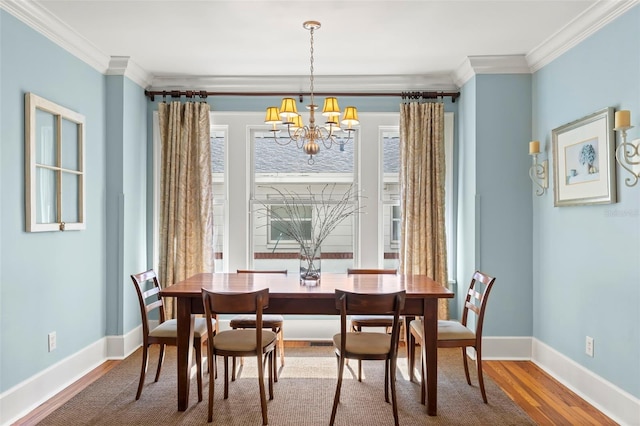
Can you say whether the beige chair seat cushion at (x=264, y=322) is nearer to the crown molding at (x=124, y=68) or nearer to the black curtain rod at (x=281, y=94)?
the black curtain rod at (x=281, y=94)

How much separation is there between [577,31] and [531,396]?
8.46 ft

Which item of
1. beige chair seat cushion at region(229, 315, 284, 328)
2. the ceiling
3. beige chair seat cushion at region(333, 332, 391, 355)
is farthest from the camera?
beige chair seat cushion at region(229, 315, 284, 328)

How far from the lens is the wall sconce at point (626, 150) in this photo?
2.73 meters

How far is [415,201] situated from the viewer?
4750 millimetres

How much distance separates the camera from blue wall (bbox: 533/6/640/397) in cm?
291

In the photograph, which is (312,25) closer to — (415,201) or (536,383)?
(415,201)

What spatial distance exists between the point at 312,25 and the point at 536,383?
10.2ft

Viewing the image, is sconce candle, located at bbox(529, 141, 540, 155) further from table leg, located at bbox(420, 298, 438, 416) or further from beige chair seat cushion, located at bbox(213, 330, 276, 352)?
beige chair seat cushion, located at bbox(213, 330, 276, 352)

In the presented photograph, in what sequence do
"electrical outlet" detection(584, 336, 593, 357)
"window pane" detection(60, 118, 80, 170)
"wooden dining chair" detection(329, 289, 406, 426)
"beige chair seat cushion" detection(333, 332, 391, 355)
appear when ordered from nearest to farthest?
"wooden dining chair" detection(329, 289, 406, 426)
"beige chair seat cushion" detection(333, 332, 391, 355)
"electrical outlet" detection(584, 336, 593, 357)
"window pane" detection(60, 118, 80, 170)

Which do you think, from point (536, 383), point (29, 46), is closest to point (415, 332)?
point (536, 383)

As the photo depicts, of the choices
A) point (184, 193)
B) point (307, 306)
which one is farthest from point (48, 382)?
point (184, 193)

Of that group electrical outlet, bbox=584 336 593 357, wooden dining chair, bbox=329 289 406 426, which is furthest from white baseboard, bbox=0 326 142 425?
electrical outlet, bbox=584 336 593 357

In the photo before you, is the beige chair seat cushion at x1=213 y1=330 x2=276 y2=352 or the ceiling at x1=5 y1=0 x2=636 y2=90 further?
the ceiling at x1=5 y1=0 x2=636 y2=90

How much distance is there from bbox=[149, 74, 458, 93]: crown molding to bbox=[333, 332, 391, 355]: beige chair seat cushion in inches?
104
